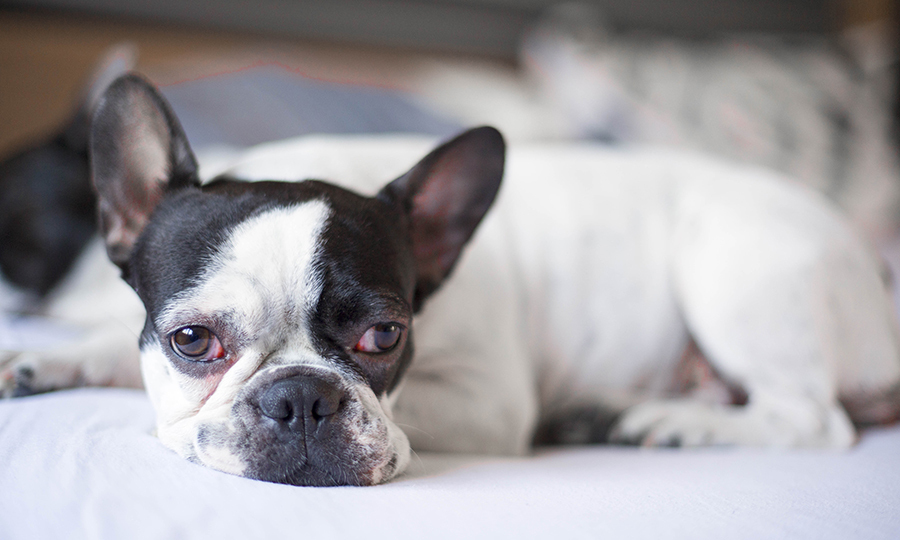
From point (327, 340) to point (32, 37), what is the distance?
9.20 ft

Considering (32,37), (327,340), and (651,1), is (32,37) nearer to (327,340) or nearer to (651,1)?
(327,340)

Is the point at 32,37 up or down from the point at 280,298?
up

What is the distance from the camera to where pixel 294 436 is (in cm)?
105

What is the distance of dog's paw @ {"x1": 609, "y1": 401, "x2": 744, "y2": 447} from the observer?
1.68 meters

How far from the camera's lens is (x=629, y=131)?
3.35m

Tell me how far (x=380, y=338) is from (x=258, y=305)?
239mm

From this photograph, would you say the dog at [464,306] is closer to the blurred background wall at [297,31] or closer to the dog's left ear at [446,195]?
the dog's left ear at [446,195]

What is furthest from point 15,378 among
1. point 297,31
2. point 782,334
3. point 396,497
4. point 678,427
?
point 297,31

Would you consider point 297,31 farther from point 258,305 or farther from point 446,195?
point 258,305

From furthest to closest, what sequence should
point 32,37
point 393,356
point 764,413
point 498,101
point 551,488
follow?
point 498,101
point 32,37
point 764,413
point 393,356
point 551,488

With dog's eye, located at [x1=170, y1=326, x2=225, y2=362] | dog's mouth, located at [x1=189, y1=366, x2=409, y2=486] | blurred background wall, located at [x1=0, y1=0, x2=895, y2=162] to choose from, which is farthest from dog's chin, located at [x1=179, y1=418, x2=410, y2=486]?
blurred background wall, located at [x1=0, y1=0, x2=895, y2=162]

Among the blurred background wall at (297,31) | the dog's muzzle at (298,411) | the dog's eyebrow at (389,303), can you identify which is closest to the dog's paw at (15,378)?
the dog's muzzle at (298,411)

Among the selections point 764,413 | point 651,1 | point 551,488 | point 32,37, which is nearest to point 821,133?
point 651,1

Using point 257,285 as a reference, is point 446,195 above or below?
above
